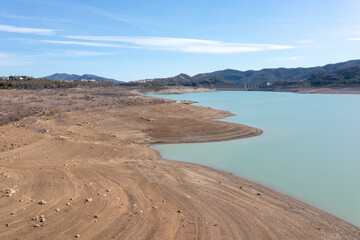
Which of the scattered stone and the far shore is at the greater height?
the far shore

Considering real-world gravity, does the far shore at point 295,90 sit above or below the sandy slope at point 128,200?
above

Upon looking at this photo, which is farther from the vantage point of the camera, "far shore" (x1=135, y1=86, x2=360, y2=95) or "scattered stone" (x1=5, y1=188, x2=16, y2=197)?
"far shore" (x1=135, y1=86, x2=360, y2=95)

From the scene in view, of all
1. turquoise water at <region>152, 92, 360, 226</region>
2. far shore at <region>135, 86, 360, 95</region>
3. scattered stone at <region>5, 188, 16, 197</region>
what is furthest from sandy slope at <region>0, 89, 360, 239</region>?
far shore at <region>135, 86, 360, 95</region>

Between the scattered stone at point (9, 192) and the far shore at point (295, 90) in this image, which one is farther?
the far shore at point (295, 90)

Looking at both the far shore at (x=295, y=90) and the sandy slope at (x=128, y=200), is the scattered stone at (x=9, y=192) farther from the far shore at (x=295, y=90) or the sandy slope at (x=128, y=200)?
the far shore at (x=295, y=90)

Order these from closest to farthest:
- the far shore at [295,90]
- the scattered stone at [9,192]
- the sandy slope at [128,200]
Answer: the sandy slope at [128,200]
the scattered stone at [9,192]
the far shore at [295,90]

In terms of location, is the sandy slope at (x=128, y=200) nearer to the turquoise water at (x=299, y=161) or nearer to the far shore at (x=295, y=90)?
the turquoise water at (x=299, y=161)

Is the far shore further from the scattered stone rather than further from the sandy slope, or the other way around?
the scattered stone

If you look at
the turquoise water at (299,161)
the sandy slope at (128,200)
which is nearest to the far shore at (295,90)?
the turquoise water at (299,161)

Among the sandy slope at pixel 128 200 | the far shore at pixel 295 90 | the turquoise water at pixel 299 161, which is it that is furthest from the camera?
the far shore at pixel 295 90

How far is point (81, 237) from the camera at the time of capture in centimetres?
789

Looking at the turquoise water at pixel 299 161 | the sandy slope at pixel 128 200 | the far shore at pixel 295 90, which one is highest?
the far shore at pixel 295 90

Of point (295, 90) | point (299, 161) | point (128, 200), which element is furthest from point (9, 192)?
point (295, 90)

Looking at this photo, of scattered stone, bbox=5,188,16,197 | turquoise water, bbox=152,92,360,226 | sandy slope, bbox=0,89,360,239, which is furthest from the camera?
turquoise water, bbox=152,92,360,226
